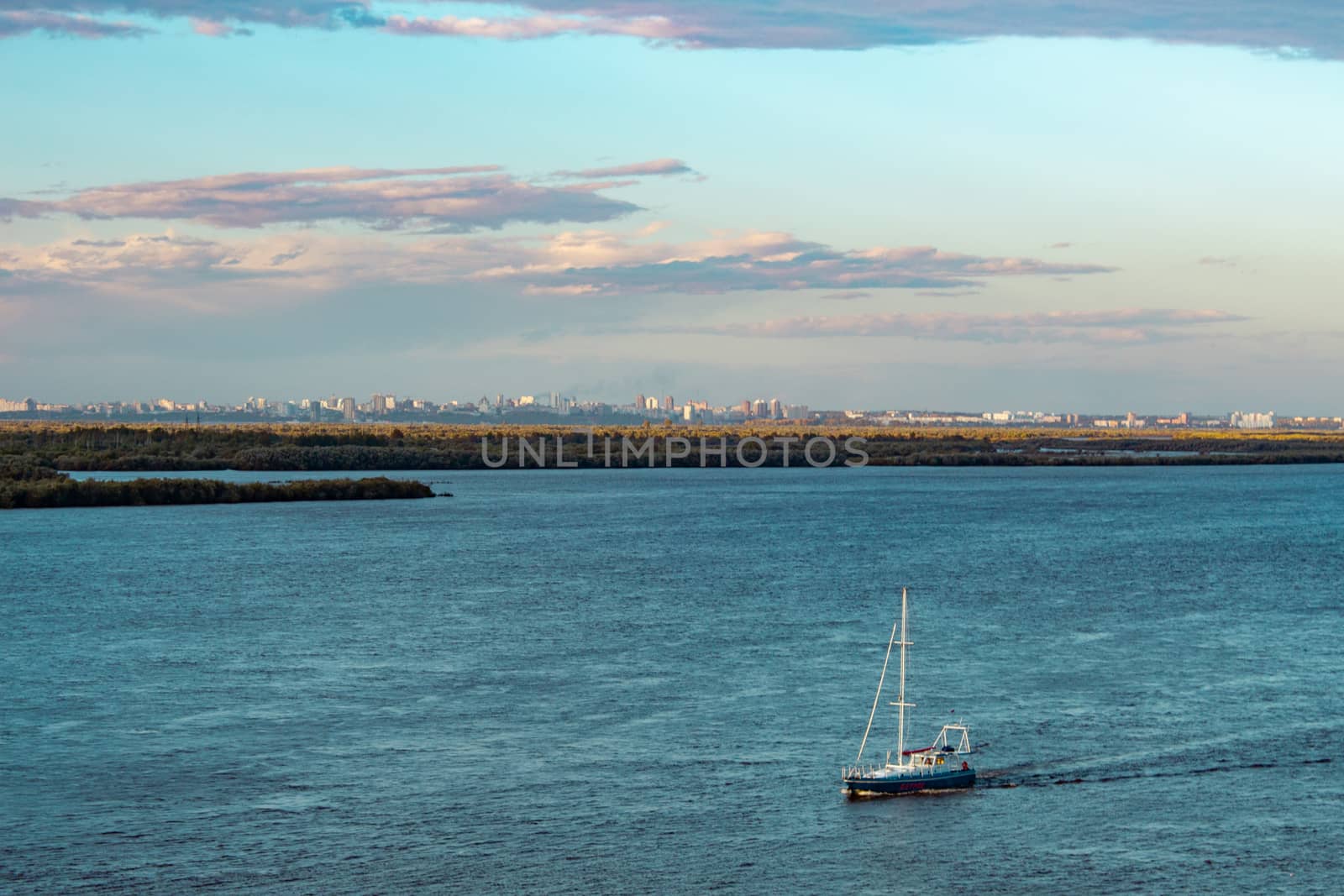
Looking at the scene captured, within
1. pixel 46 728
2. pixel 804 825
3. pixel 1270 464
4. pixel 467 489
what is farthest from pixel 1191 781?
pixel 1270 464

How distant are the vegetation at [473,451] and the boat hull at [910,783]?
7509 cm

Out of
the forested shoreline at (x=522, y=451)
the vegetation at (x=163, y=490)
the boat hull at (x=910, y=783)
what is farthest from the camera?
the forested shoreline at (x=522, y=451)

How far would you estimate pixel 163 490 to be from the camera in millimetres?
78750

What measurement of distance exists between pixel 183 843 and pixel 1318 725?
19.3m

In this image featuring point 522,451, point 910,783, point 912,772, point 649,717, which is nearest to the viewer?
point 910,783

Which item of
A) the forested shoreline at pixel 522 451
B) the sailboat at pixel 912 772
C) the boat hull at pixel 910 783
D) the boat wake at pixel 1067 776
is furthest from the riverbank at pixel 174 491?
the boat wake at pixel 1067 776

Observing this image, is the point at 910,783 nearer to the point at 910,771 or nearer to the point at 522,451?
the point at 910,771

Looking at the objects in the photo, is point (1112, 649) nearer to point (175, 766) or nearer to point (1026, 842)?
point (1026, 842)

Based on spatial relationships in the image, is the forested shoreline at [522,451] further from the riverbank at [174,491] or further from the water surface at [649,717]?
the water surface at [649,717]

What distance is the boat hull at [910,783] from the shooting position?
2264cm

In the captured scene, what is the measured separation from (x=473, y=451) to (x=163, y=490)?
60336 mm

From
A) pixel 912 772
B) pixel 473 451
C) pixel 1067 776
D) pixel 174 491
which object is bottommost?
pixel 1067 776

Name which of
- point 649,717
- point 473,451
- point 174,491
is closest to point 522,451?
point 473,451

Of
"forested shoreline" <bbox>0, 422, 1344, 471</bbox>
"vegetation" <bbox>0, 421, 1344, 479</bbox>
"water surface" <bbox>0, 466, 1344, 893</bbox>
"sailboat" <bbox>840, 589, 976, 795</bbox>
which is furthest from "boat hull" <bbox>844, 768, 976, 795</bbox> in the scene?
"forested shoreline" <bbox>0, 422, 1344, 471</bbox>
